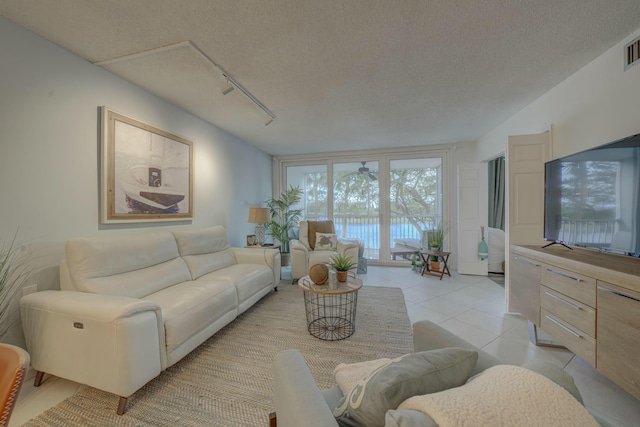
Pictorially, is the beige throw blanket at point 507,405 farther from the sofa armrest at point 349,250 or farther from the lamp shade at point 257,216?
the lamp shade at point 257,216

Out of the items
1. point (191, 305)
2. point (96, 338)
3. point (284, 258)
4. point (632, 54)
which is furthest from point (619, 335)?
point (284, 258)

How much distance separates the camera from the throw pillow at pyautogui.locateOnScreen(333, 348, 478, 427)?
0.59 meters

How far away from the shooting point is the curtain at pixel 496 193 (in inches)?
176

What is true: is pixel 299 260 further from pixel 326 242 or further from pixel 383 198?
pixel 383 198

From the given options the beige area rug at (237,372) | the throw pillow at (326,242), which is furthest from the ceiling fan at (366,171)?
the beige area rug at (237,372)

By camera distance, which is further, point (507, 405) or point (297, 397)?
point (297, 397)

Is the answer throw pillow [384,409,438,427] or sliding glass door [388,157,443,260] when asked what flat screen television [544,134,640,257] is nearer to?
throw pillow [384,409,438,427]

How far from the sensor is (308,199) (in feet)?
17.4

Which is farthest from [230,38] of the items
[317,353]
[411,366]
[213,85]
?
[317,353]

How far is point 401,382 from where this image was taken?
60cm

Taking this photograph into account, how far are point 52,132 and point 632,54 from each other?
4.24 meters

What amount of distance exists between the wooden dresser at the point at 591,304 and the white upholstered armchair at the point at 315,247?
2.07m

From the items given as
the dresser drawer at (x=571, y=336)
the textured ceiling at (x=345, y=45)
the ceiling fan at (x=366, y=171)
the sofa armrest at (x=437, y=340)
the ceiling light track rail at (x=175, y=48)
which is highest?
the textured ceiling at (x=345, y=45)

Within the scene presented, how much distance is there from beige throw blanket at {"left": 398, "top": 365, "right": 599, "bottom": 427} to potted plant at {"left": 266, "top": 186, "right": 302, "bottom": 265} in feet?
12.8
